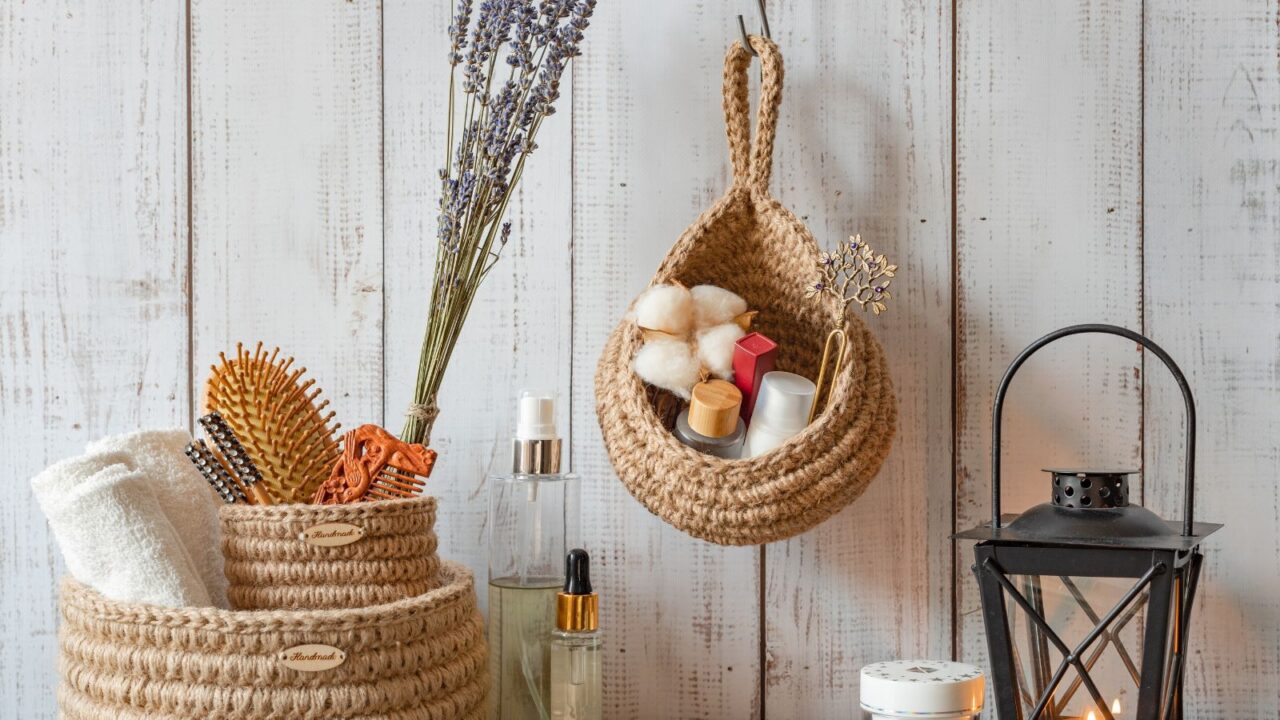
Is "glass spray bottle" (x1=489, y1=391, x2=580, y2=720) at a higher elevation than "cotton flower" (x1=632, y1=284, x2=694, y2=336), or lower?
lower

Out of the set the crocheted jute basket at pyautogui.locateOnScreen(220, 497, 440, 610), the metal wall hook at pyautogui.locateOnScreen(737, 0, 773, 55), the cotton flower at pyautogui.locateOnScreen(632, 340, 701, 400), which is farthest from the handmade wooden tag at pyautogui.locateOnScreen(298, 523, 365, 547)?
the metal wall hook at pyautogui.locateOnScreen(737, 0, 773, 55)

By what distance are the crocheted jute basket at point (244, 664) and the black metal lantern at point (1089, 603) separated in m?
0.35

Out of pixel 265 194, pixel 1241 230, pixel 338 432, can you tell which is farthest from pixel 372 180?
pixel 1241 230

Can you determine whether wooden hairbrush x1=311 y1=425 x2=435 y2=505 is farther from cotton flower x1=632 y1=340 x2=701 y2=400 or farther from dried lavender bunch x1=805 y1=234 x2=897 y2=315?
dried lavender bunch x1=805 y1=234 x2=897 y2=315

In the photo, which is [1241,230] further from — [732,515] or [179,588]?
[179,588]

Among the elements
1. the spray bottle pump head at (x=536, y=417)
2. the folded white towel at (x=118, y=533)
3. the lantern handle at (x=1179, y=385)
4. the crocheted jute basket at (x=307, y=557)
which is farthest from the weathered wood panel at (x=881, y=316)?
the folded white towel at (x=118, y=533)

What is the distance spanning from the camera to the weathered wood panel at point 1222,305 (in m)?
0.76

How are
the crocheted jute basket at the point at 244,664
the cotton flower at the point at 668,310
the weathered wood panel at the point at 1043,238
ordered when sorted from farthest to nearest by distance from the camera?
the weathered wood panel at the point at 1043,238 < the cotton flower at the point at 668,310 < the crocheted jute basket at the point at 244,664

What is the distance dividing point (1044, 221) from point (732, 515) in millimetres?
357

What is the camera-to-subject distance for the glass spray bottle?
707 millimetres

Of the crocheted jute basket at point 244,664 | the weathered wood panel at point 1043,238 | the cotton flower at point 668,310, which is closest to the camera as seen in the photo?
the crocheted jute basket at point 244,664

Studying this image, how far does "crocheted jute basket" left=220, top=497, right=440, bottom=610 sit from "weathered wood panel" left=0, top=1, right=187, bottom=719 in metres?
0.24

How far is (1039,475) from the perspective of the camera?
2.55ft

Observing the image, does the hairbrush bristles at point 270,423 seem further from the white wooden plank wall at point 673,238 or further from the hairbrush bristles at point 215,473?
the white wooden plank wall at point 673,238
